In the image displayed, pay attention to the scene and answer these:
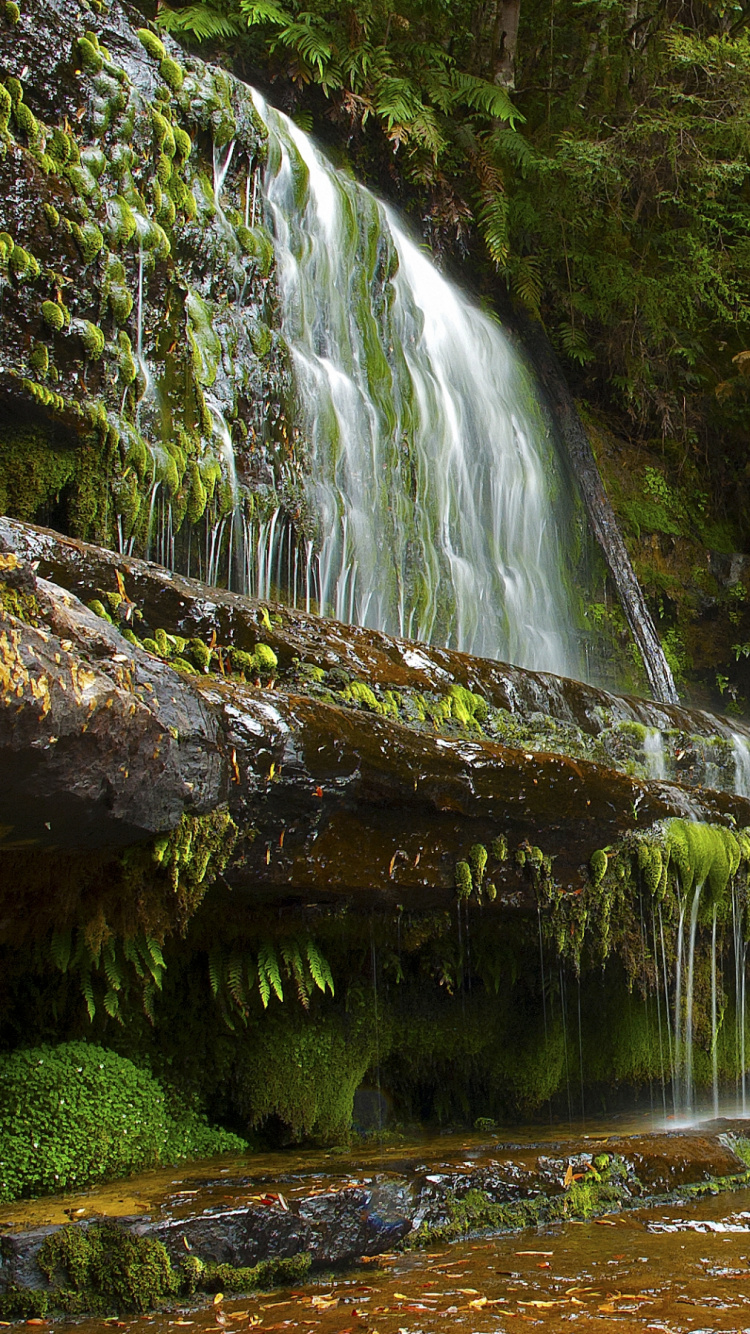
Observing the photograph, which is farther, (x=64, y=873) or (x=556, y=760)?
(x=556, y=760)

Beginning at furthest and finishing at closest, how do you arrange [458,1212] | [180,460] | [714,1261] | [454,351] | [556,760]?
[454,351] < [180,460] < [556,760] < [458,1212] < [714,1261]

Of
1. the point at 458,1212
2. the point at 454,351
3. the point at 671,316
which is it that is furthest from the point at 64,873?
the point at 671,316

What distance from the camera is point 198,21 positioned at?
11242 mm

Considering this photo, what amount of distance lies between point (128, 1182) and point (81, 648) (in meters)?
2.28

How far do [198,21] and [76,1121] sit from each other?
11.7m

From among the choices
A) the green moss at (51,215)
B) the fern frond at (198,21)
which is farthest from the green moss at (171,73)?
the fern frond at (198,21)

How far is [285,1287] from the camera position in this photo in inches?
135

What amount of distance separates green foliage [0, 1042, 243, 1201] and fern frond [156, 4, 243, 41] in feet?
37.0

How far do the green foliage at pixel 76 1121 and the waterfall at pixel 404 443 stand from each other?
15.5ft

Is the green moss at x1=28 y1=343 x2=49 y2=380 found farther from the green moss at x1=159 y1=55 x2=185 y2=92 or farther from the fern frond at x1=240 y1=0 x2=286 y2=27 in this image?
the fern frond at x1=240 y1=0 x2=286 y2=27

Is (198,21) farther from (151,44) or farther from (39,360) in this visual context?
(39,360)

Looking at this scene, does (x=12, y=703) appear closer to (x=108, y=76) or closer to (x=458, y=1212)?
(x=458, y=1212)

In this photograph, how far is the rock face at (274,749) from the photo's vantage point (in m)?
3.35

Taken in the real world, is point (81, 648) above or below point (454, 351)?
below
